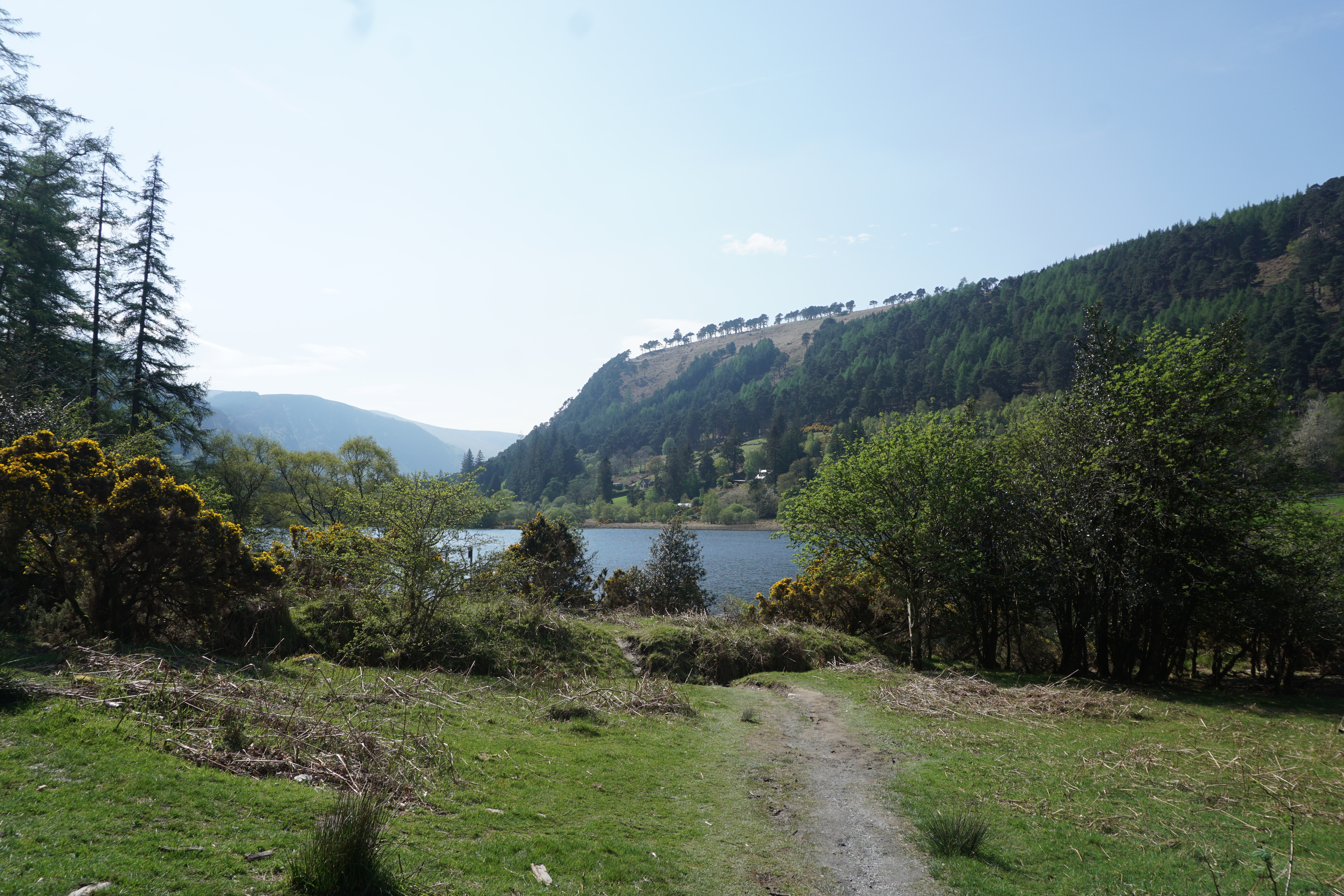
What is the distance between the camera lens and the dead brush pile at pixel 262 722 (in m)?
6.95

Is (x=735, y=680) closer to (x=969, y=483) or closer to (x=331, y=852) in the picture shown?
(x=969, y=483)

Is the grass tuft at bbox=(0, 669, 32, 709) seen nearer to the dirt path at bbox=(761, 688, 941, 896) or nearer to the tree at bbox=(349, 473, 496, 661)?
the tree at bbox=(349, 473, 496, 661)

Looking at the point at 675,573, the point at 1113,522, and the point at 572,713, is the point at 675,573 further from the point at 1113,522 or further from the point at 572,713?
the point at 1113,522

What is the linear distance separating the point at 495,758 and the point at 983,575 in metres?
17.2

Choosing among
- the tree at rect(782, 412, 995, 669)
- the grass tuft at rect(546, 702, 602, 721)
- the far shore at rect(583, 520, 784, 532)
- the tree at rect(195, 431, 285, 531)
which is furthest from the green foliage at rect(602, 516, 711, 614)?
the far shore at rect(583, 520, 784, 532)

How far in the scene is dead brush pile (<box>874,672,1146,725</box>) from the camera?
14.0 meters

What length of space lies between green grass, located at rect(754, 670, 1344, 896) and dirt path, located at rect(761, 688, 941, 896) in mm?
384

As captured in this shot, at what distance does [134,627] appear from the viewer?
11.8m

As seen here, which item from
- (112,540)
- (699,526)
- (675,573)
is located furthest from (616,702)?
(699,526)

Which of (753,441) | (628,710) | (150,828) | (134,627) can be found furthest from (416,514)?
(753,441)

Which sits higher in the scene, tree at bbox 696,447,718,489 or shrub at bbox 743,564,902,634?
tree at bbox 696,447,718,489

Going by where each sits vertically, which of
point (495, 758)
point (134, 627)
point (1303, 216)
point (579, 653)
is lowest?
point (579, 653)

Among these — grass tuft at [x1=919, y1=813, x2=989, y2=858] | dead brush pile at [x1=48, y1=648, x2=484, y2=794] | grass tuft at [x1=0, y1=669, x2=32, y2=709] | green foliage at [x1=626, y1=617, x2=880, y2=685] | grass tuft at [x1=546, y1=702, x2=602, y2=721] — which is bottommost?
green foliage at [x1=626, y1=617, x2=880, y2=685]

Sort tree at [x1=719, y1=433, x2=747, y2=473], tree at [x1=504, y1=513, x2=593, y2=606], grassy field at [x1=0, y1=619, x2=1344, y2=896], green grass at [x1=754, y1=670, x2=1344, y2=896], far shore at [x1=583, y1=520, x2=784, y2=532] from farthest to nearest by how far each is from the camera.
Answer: tree at [x1=719, y1=433, x2=747, y2=473], far shore at [x1=583, y1=520, x2=784, y2=532], tree at [x1=504, y1=513, x2=593, y2=606], green grass at [x1=754, y1=670, x2=1344, y2=896], grassy field at [x1=0, y1=619, x2=1344, y2=896]
